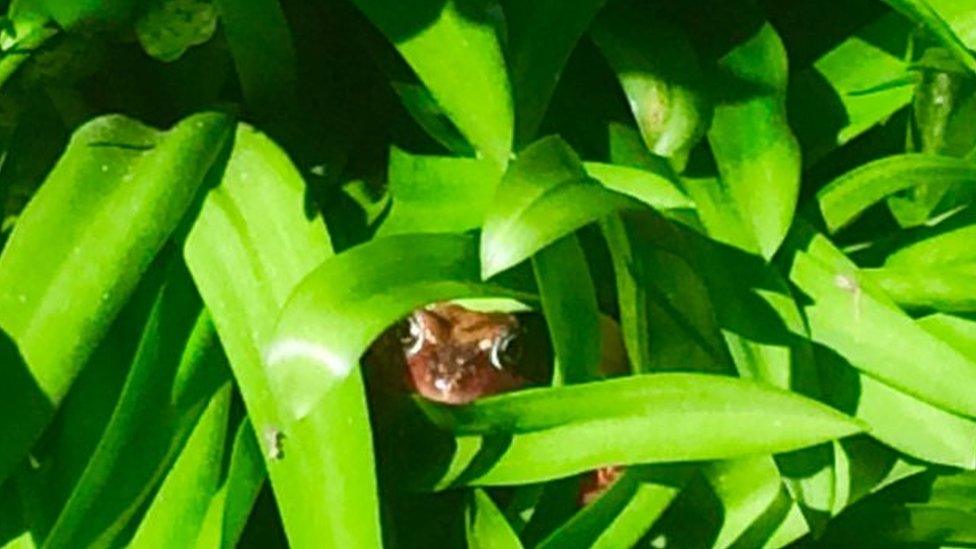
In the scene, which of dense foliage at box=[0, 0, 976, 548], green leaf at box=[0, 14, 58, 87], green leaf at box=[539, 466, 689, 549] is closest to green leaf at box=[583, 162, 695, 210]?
dense foliage at box=[0, 0, 976, 548]

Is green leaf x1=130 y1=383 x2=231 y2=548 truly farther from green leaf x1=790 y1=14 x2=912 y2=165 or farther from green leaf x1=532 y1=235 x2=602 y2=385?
green leaf x1=790 y1=14 x2=912 y2=165

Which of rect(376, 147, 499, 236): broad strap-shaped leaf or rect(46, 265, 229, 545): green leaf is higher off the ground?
rect(376, 147, 499, 236): broad strap-shaped leaf

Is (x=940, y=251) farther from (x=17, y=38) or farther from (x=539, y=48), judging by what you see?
(x=17, y=38)

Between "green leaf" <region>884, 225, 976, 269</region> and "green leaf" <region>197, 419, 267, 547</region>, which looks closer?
"green leaf" <region>197, 419, 267, 547</region>

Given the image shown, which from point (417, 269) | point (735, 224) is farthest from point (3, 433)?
point (735, 224)

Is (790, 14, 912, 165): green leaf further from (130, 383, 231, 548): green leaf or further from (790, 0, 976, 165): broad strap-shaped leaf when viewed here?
(130, 383, 231, 548): green leaf

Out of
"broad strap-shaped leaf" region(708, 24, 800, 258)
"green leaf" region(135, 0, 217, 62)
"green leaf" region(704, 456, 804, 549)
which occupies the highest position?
"green leaf" region(135, 0, 217, 62)
